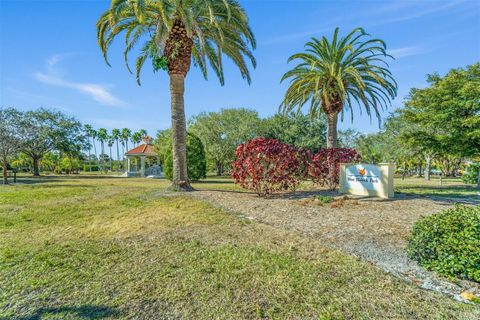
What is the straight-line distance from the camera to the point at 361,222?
6.56 meters

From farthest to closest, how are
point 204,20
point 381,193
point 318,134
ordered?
point 318,134 → point 204,20 → point 381,193

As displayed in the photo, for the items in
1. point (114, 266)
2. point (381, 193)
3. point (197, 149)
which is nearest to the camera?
point (114, 266)

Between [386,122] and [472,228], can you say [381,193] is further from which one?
[386,122]

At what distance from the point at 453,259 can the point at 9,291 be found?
213 inches

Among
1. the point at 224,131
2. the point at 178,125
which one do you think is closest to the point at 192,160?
the point at 178,125

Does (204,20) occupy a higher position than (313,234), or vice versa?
(204,20)

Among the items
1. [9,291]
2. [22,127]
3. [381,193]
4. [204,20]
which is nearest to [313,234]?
[9,291]

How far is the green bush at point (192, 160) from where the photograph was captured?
829 inches

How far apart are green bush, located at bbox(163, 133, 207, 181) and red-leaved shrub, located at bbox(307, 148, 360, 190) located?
11.0 metres

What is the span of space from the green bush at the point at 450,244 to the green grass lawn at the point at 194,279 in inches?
25.3

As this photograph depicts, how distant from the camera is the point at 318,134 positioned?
1359 inches

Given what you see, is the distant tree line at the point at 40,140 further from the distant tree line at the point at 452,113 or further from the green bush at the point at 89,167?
the distant tree line at the point at 452,113

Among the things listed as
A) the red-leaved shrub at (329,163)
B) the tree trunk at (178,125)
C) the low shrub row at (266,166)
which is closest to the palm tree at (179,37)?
the tree trunk at (178,125)

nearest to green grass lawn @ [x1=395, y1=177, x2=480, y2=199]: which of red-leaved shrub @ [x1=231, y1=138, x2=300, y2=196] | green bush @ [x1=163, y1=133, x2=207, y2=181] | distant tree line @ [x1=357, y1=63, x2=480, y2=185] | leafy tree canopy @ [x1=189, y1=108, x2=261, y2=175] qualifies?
distant tree line @ [x1=357, y1=63, x2=480, y2=185]
